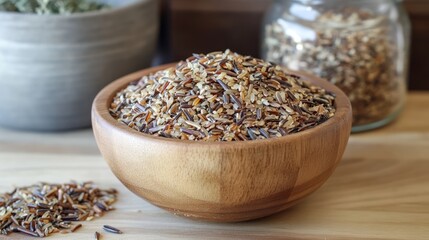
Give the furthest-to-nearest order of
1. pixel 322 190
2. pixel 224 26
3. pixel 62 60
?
pixel 224 26, pixel 62 60, pixel 322 190

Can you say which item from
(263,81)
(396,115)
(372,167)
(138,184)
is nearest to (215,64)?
(263,81)

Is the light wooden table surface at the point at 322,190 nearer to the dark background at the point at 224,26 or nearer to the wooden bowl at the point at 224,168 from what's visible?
the wooden bowl at the point at 224,168

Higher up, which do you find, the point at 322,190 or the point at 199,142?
the point at 199,142

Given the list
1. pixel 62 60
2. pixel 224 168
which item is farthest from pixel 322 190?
pixel 62 60

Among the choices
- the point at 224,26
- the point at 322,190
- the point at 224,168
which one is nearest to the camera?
the point at 224,168

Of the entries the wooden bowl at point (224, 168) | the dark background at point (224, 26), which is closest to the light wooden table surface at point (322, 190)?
the wooden bowl at point (224, 168)

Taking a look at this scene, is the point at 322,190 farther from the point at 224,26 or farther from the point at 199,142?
the point at 224,26
